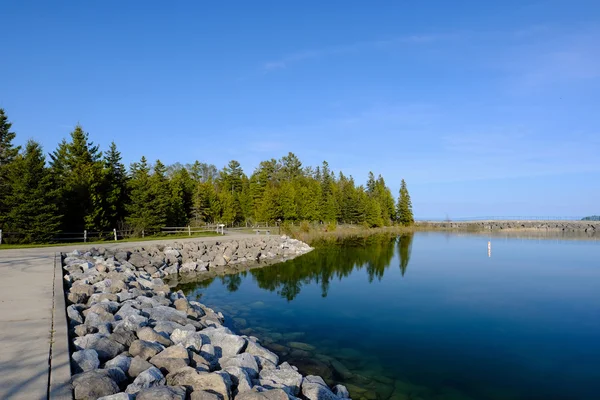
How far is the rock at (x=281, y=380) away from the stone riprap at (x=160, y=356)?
0.04ft

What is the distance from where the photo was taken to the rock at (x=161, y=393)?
4266 millimetres

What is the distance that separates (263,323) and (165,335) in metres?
4.47

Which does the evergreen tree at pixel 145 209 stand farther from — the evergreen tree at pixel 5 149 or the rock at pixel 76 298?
the rock at pixel 76 298

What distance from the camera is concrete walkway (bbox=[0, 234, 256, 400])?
418cm

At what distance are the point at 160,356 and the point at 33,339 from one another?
1.84 m

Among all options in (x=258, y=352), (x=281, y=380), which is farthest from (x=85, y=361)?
(x=258, y=352)

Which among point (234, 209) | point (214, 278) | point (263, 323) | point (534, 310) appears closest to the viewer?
point (263, 323)

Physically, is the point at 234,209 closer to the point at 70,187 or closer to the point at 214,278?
the point at 70,187

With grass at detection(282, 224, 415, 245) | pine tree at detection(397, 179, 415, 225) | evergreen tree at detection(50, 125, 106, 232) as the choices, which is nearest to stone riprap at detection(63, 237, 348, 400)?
evergreen tree at detection(50, 125, 106, 232)

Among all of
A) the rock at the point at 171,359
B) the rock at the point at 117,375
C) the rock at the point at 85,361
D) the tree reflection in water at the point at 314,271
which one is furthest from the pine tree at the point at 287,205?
the rock at the point at 117,375

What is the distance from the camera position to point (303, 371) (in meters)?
7.54

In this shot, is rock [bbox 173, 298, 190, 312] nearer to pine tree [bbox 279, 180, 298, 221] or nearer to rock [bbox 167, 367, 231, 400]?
rock [bbox 167, 367, 231, 400]

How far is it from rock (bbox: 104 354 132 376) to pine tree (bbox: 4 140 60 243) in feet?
69.4

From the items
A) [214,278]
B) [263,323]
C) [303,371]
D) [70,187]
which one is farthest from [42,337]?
[70,187]
